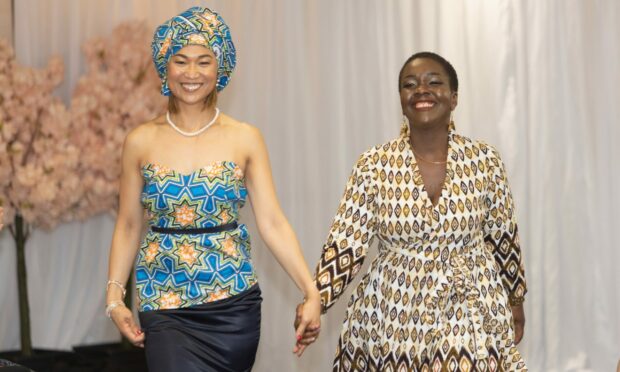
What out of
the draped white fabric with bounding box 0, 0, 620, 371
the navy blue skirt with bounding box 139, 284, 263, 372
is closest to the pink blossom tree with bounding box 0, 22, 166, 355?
the draped white fabric with bounding box 0, 0, 620, 371

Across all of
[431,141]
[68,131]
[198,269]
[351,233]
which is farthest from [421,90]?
[68,131]

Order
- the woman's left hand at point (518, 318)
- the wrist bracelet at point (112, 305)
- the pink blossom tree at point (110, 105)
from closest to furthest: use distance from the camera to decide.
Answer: the wrist bracelet at point (112, 305) → the woman's left hand at point (518, 318) → the pink blossom tree at point (110, 105)

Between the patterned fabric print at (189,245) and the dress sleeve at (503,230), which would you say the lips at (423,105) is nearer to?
the dress sleeve at (503,230)

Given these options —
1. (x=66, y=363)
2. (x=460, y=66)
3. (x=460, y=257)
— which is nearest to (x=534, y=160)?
(x=460, y=66)

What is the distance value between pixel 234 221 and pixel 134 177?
1.25 ft

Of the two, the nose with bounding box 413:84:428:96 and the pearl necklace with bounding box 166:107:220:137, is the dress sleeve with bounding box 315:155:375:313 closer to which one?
the nose with bounding box 413:84:428:96

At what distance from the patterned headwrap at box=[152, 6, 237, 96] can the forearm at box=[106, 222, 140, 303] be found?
20.4 inches

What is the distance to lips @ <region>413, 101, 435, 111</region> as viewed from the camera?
4406mm

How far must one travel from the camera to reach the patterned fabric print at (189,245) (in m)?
3.77

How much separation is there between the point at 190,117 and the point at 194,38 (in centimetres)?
28

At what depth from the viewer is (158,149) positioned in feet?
12.7

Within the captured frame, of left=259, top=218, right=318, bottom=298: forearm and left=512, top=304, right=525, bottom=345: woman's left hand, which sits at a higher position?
left=259, top=218, right=318, bottom=298: forearm

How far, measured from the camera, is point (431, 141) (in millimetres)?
4480

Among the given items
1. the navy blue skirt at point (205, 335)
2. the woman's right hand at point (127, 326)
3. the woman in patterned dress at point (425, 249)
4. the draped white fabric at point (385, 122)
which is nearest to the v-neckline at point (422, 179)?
the woman in patterned dress at point (425, 249)
